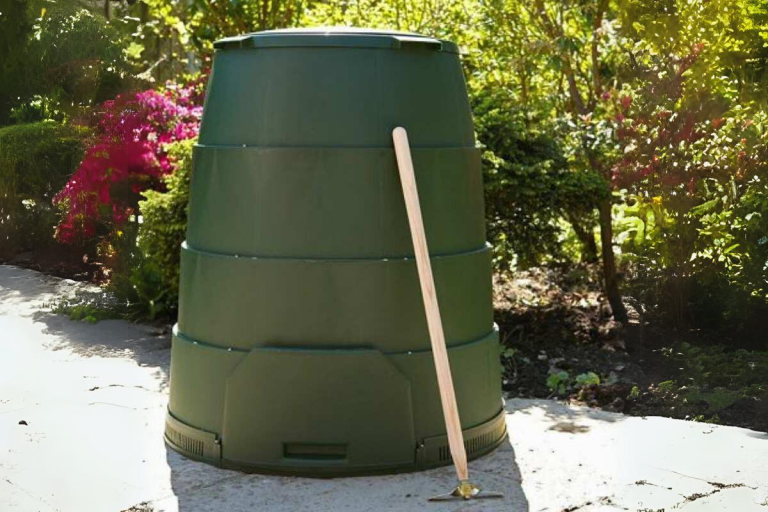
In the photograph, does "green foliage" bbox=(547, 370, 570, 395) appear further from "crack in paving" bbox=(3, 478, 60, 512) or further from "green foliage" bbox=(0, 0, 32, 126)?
"green foliage" bbox=(0, 0, 32, 126)

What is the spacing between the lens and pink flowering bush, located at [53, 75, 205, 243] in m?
7.10

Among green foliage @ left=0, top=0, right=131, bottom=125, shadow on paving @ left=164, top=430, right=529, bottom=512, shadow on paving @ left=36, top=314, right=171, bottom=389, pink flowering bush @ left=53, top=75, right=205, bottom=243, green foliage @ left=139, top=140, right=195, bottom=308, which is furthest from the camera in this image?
green foliage @ left=0, top=0, right=131, bottom=125

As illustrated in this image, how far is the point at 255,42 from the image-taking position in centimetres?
345

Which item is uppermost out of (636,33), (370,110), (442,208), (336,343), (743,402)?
(636,33)

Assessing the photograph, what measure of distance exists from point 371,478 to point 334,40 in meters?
1.43

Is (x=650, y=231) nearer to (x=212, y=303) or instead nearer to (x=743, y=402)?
(x=743, y=402)

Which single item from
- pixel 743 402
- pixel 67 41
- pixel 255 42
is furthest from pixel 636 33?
pixel 67 41

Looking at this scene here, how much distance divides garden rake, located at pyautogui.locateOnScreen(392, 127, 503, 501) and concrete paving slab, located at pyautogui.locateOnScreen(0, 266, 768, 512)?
0.31 feet

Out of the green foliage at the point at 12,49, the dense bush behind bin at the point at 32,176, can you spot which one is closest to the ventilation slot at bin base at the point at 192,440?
the dense bush behind bin at the point at 32,176

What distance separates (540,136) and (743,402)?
6.32 ft

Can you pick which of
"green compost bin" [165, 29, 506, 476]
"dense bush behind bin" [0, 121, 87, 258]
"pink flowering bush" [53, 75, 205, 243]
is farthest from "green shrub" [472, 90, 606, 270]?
"dense bush behind bin" [0, 121, 87, 258]

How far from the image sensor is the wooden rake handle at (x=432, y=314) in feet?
10.8

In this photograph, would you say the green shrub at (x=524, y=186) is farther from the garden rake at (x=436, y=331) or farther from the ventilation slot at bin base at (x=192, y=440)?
the ventilation slot at bin base at (x=192, y=440)

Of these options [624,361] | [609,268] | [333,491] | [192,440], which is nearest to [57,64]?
[609,268]
